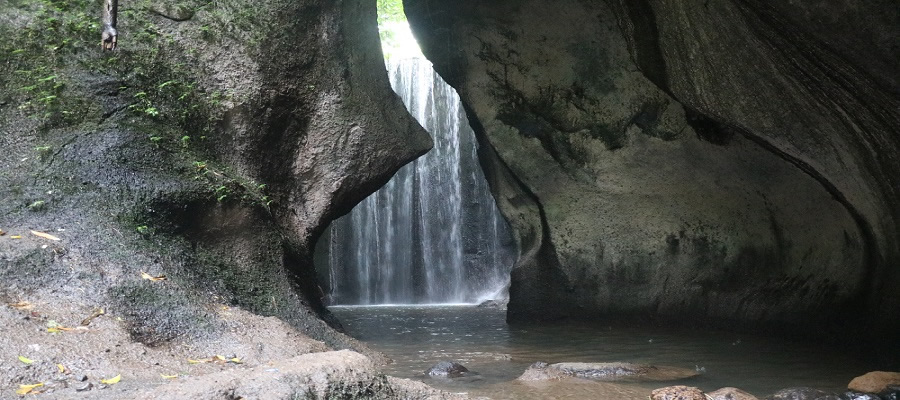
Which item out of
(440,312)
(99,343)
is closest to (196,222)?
(99,343)

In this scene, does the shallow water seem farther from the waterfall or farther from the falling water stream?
the waterfall

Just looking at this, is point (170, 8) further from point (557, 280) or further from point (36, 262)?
point (557, 280)

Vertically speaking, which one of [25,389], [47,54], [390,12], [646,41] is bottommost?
[25,389]

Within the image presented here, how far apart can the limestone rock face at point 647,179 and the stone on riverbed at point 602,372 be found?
2298 mm

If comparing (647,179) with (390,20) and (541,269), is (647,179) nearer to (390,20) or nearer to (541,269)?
(541,269)

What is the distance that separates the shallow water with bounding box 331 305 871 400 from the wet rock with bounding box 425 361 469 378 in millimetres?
Result: 122

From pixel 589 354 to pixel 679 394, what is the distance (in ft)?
9.62

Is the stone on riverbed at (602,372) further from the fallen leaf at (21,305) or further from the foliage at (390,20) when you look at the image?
the foliage at (390,20)

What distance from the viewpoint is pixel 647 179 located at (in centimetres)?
981

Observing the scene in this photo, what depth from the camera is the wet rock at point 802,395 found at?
15.5 feet

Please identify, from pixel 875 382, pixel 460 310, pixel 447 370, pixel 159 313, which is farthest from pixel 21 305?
pixel 460 310

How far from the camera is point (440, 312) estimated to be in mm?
13188

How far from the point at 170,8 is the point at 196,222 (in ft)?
7.16

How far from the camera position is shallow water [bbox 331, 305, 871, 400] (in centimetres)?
533
